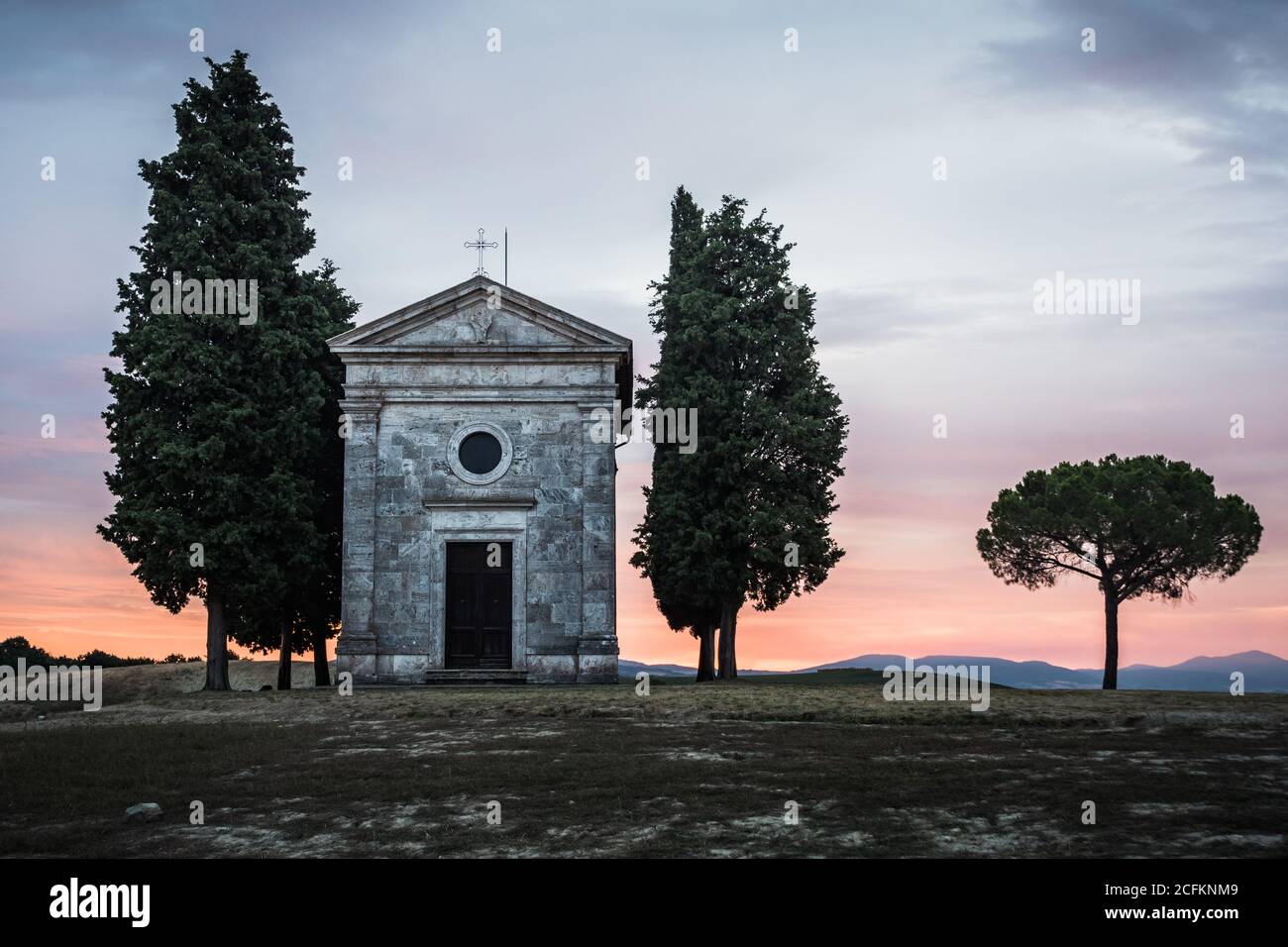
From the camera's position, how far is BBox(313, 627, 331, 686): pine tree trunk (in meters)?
34.2

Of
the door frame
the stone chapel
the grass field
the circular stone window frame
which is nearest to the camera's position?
the grass field

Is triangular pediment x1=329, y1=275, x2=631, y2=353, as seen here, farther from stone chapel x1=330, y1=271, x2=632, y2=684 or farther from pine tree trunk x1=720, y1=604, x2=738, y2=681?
pine tree trunk x1=720, y1=604, x2=738, y2=681

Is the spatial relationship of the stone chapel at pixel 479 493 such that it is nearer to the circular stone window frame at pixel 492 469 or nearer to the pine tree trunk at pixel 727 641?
the circular stone window frame at pixel 492 469

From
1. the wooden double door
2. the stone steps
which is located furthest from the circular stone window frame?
the stone steps

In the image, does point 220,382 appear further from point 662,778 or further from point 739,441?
point 662,778

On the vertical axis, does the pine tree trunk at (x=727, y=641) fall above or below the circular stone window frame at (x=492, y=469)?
below

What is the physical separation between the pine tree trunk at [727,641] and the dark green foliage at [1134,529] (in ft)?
36.2

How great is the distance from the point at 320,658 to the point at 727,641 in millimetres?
12892

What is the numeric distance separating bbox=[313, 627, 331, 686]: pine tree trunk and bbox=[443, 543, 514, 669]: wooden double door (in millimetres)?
6571

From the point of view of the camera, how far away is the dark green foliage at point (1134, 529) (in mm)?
34312

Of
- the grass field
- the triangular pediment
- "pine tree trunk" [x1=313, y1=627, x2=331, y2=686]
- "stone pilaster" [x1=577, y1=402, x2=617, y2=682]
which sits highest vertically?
the triangular pediment

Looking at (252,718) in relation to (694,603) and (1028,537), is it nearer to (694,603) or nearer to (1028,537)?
(694,603)

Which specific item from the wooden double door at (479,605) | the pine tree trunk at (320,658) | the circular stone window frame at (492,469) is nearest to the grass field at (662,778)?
the wooden double door at (479,605)
